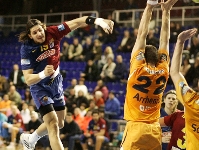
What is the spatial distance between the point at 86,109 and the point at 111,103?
2.52 feet

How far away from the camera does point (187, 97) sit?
201 inches

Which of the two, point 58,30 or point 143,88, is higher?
point 58,30

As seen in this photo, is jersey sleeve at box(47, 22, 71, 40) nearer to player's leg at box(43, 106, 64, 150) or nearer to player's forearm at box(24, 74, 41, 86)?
player's forearm at box(24, 74, 41, 86)

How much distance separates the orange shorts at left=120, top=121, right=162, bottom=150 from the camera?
5.80 metres

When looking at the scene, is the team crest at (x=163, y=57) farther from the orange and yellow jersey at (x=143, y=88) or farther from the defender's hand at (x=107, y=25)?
the defender's hand at (x=107, y=25)

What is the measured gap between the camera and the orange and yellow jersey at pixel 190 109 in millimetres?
5107

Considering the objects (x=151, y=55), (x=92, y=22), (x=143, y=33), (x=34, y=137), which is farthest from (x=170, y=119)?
(x=34, y=137)

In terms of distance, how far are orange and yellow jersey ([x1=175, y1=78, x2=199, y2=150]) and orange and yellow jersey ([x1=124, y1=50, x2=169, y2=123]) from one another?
629mm

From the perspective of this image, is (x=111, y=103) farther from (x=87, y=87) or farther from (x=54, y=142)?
(x=54, y=142)

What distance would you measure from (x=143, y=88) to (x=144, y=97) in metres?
0.11

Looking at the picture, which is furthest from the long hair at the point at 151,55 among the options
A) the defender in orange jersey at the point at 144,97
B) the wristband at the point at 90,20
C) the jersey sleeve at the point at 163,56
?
the wristband at the point at 90,20

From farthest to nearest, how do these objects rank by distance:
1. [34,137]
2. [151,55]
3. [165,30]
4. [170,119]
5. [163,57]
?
[34,137]
[170,119]
[165,30]
[163,57]
[151,55]

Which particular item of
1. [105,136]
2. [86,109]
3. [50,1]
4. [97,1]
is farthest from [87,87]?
[50,1]

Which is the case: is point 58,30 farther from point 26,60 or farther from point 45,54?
point 26,60
